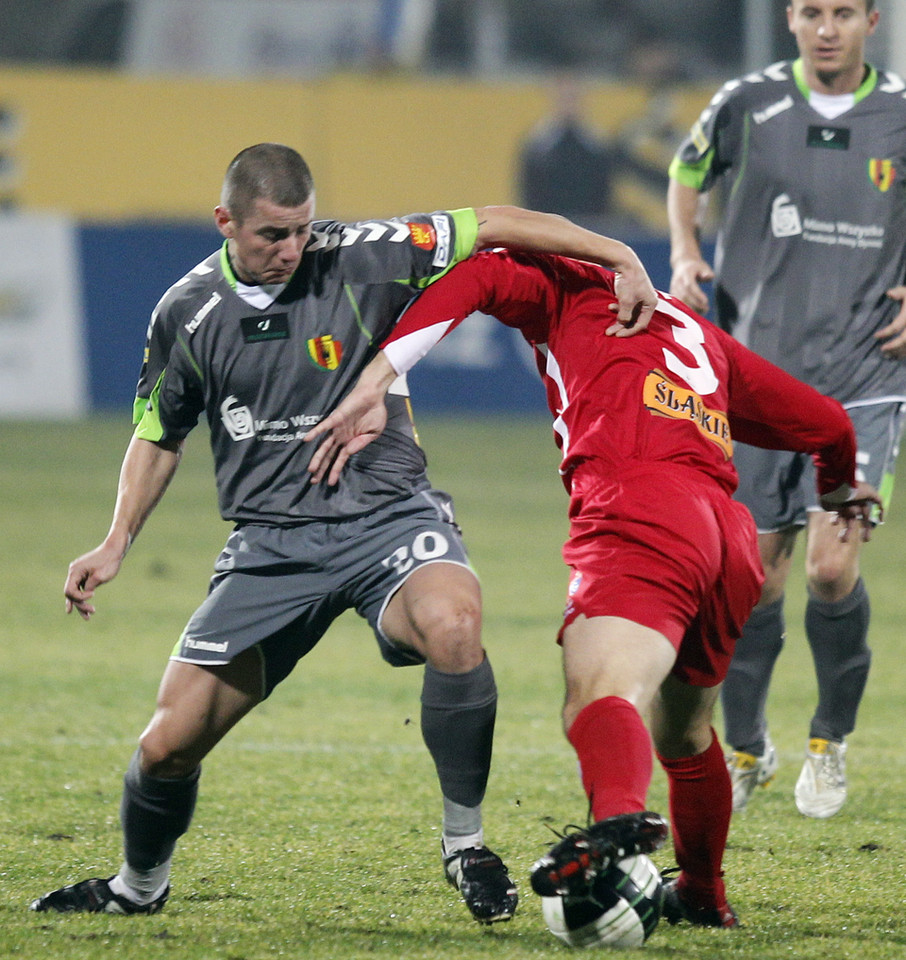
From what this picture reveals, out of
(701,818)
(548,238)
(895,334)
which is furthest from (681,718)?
(895,334)

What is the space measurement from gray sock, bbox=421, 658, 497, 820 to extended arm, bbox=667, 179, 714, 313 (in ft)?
5.68

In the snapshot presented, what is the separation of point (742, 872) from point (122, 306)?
12175 mm

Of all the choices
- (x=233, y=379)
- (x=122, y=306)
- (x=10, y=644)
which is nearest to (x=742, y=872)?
(x=233, y=379)

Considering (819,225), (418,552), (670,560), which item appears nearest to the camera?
(670,560)

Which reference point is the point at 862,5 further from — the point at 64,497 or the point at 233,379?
the point at 64,497

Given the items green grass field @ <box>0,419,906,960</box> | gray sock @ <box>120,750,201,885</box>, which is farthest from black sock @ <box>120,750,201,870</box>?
green grass field @ <box>0,419,906,960</box>

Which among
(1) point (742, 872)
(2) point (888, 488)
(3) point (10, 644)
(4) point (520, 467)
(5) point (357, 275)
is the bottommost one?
(4) point (520, 467)

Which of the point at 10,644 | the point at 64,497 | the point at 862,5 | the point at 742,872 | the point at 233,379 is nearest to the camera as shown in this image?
the point at 233,379

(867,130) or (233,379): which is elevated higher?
(867,130)

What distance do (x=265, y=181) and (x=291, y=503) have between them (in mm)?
705

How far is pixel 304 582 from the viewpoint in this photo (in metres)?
3.47

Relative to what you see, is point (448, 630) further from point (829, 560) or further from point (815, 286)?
point (815, 286)

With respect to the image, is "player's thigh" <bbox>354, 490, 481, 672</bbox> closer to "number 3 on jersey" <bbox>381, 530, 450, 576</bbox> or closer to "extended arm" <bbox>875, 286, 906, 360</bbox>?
"number 3 on jersey" <bbox>381, 530, 450, 576</bbox>

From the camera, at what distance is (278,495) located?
11.6 ft
